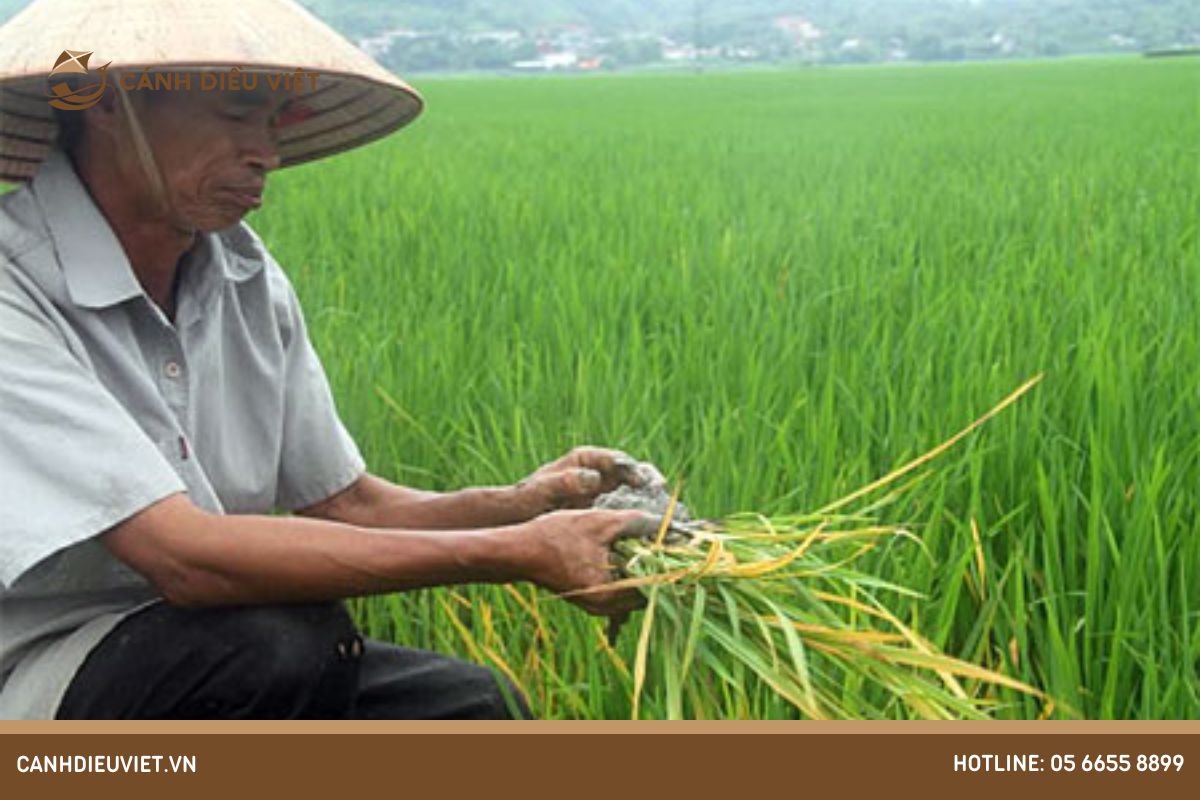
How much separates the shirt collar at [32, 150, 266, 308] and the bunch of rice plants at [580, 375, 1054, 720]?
54 cm

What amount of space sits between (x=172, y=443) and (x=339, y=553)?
0.23 m

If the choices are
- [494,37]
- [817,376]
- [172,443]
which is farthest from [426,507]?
[494,37]

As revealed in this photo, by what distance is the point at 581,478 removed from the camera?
5.45 ft

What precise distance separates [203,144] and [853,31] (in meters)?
40.6

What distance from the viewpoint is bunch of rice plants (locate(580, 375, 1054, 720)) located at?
144cm

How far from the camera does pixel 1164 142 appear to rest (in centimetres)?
912

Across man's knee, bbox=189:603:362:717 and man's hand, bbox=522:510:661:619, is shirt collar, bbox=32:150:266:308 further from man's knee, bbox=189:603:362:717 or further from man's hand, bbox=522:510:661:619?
man's hand, bbox=522:510:661:619

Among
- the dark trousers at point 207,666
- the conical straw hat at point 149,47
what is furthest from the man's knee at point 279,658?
the conical straw hat at point 149,47

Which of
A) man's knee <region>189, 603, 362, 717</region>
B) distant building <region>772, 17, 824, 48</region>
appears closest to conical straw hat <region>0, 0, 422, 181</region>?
man's knee <region>189, 603, 362, 717</region>

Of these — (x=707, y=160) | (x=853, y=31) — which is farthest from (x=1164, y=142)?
(x=853, y=31)

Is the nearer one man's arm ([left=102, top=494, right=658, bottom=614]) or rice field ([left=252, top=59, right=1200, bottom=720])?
man's arm ([left=102, top=494, right=658, bottom=614])

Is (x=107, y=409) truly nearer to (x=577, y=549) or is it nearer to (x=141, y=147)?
(x=141, y=147)

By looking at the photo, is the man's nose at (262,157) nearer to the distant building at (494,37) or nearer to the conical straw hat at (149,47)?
the conical straw hat at (149,47)

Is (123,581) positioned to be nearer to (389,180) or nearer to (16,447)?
(16,447)
